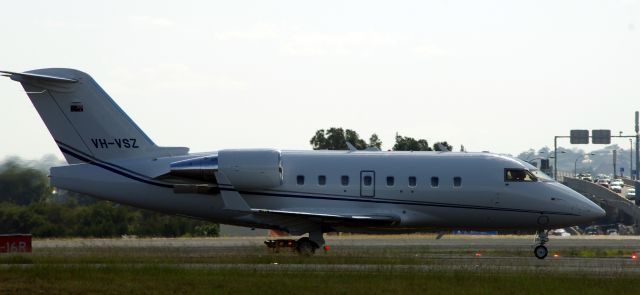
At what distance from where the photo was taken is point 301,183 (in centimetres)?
3569

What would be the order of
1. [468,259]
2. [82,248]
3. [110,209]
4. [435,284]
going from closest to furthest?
[435,284] → [468,259] → [82,248] → [110,209]

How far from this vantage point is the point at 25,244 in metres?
37.5

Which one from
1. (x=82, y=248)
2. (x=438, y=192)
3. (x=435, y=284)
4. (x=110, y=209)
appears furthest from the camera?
(x=110, y=209)

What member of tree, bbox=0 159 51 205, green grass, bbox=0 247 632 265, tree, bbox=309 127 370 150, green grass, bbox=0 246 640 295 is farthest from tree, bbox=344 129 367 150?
green grass, bbox=0 246 640 295

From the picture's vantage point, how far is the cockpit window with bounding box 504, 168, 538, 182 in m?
36.1

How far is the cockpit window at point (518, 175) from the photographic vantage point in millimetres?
36125

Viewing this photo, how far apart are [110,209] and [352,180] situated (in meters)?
21.9

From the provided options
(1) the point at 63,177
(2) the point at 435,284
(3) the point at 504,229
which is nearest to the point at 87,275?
(2) the point at 435,284

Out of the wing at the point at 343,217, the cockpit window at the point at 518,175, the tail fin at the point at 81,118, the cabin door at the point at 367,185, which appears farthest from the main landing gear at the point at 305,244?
the cockpit window at the point at 518,175

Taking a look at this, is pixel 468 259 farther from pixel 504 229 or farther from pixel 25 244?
pixel 25 244

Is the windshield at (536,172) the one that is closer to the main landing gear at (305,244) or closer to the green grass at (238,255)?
the green grass at (238,255)

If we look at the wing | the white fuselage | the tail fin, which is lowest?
the wing

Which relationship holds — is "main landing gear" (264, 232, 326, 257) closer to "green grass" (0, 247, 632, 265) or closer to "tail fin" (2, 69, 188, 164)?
"green grass" (0, 247, 632, 265)

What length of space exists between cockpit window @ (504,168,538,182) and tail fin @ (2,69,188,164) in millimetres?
11486
